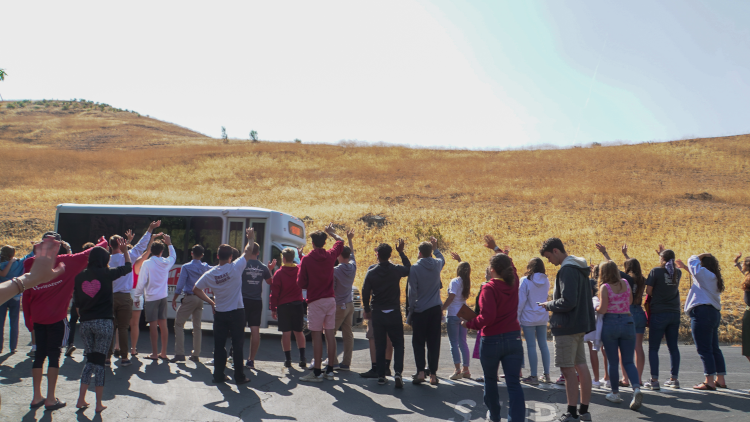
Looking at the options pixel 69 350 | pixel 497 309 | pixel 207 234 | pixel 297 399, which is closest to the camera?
pixel 497 309

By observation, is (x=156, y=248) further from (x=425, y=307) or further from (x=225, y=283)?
(x=425, y=307)

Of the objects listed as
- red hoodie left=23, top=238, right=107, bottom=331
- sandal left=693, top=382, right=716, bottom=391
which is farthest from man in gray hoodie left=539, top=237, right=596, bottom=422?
red hoodie left=23, top=238, right=107, bottom=331

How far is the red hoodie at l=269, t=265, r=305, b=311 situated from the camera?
8.07 metres

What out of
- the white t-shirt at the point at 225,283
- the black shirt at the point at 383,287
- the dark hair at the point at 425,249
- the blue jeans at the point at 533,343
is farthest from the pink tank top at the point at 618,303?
the white t-shirt at the point at 225,283

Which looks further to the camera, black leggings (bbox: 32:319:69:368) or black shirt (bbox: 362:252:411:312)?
black shirt (bbox: 362:252:411:312)

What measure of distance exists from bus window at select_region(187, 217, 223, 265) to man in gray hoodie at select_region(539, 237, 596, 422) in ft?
29.1

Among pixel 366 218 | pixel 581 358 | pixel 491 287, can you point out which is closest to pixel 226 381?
pixel 491 287

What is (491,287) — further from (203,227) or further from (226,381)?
(203,227)

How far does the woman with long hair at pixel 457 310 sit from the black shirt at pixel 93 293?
4.34 meters

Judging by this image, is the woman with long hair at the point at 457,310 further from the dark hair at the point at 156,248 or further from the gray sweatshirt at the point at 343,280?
the dark hair at the point at 156,248

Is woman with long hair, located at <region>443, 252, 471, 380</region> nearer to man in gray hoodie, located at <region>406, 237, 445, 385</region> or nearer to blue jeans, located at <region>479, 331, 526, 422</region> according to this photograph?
man in gray hoodie, located at <region>406, 237, 445, 385</region>

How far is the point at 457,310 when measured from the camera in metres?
7.69

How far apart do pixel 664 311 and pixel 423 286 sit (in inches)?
→ 131

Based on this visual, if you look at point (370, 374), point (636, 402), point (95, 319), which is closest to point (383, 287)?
point (370, 374)
